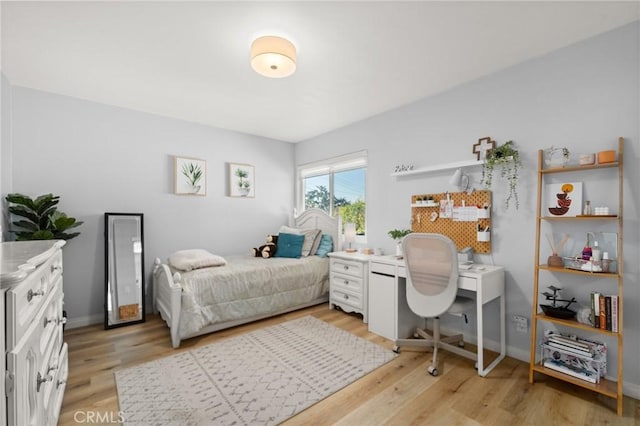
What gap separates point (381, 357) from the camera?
2441 millimetres

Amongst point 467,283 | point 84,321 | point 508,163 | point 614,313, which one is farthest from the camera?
point 84,321

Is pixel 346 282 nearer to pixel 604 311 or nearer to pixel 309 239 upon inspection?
pixel 309 239

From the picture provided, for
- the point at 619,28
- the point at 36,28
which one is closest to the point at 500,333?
the point at 619,28

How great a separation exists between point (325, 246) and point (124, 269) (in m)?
2.49

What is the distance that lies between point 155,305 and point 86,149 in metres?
1.99

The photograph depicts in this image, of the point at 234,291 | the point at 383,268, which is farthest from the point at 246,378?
the point at 383,268

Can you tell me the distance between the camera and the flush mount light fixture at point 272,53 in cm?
200

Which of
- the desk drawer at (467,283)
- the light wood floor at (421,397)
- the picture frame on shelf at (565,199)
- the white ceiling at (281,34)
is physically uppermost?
the white ceiling at (281,34)

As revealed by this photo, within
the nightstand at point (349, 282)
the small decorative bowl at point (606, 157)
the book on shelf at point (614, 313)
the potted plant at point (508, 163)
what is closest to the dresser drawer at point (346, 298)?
the nightstand at point (349, 282)

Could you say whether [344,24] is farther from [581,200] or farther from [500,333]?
[500,333]

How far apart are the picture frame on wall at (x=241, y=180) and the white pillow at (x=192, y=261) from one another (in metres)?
1.24

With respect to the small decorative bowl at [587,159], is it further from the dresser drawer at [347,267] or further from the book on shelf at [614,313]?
the dresser drawer at [347,267]

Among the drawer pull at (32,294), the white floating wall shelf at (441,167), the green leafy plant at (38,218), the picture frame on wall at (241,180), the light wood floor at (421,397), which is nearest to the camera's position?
the drawer pull at (32,294)

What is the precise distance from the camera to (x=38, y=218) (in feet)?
8.76
